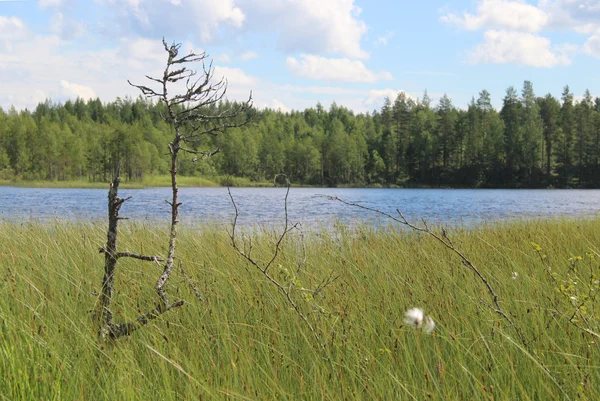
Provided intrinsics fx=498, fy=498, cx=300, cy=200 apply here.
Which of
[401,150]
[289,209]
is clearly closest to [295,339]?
[289,209]

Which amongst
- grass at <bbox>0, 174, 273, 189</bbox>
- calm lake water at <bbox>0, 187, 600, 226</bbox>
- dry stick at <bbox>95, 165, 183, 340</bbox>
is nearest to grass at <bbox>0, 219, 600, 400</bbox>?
dry stick at <bbox>95, 165, 183, 340</bbox>

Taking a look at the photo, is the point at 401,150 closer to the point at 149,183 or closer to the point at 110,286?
Answer: the point at 149,183

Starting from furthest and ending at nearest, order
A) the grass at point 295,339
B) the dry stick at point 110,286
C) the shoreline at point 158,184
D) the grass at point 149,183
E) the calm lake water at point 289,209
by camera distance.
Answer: the grass at point 149,183
the shoreline at point 158,184
the calm lake water at point 289,209
the dry stick at point 110,286
the grass at point 295,339

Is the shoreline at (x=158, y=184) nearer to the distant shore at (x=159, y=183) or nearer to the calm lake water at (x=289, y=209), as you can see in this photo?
the distant shore at (x=159, y=183)

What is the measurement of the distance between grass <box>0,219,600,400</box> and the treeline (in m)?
59.5

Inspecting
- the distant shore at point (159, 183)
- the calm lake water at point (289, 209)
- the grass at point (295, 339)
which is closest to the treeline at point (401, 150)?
the distant shore at point (159, 183)

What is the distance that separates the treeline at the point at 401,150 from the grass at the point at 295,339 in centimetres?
5950

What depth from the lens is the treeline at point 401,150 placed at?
2790 inches

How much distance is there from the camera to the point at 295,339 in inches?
117

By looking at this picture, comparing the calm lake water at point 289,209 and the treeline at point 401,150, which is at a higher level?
the treeline at point 401,150

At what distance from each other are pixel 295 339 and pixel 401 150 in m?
87.5

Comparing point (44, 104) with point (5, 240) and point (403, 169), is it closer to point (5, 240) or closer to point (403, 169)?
point (403, 169)

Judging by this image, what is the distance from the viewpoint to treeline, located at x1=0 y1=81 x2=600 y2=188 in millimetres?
70875

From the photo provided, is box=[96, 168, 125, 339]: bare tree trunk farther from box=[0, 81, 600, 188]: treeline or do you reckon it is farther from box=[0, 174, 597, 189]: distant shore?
box=[0, 174, 597, 189]: distant shore
